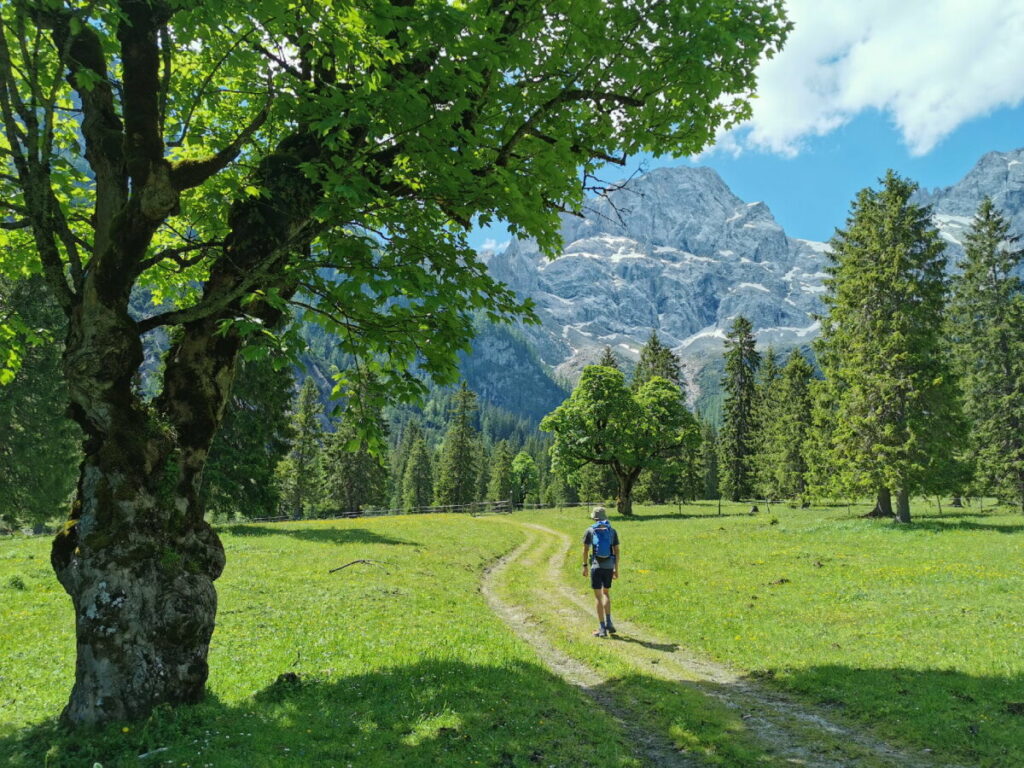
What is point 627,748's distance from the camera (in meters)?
8.04

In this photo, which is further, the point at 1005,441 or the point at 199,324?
the point at 1005,441

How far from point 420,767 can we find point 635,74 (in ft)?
30.9

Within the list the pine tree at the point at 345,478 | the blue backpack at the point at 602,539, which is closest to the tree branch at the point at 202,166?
the blue backpack at the point at 602,539

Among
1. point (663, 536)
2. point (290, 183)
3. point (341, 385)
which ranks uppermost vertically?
point (290, 183)

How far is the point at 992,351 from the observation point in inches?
1725

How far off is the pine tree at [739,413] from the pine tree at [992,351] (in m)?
24.8

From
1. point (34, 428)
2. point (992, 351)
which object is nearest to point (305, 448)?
point (34, 428)

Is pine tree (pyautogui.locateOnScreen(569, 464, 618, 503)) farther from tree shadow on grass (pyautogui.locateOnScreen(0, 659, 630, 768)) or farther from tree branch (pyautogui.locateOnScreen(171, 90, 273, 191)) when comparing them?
tree branch (pyautogui.locateOnScreen(171, 90, 273, 191))

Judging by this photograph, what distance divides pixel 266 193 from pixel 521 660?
9.58 meters

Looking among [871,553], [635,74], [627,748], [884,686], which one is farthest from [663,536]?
[635,74]

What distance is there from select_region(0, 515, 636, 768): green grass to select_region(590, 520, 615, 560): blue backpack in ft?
10.1

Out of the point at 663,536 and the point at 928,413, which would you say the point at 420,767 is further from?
the point at 928,413

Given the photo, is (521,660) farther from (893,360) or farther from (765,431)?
(765,431)

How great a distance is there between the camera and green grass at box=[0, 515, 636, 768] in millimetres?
6859
